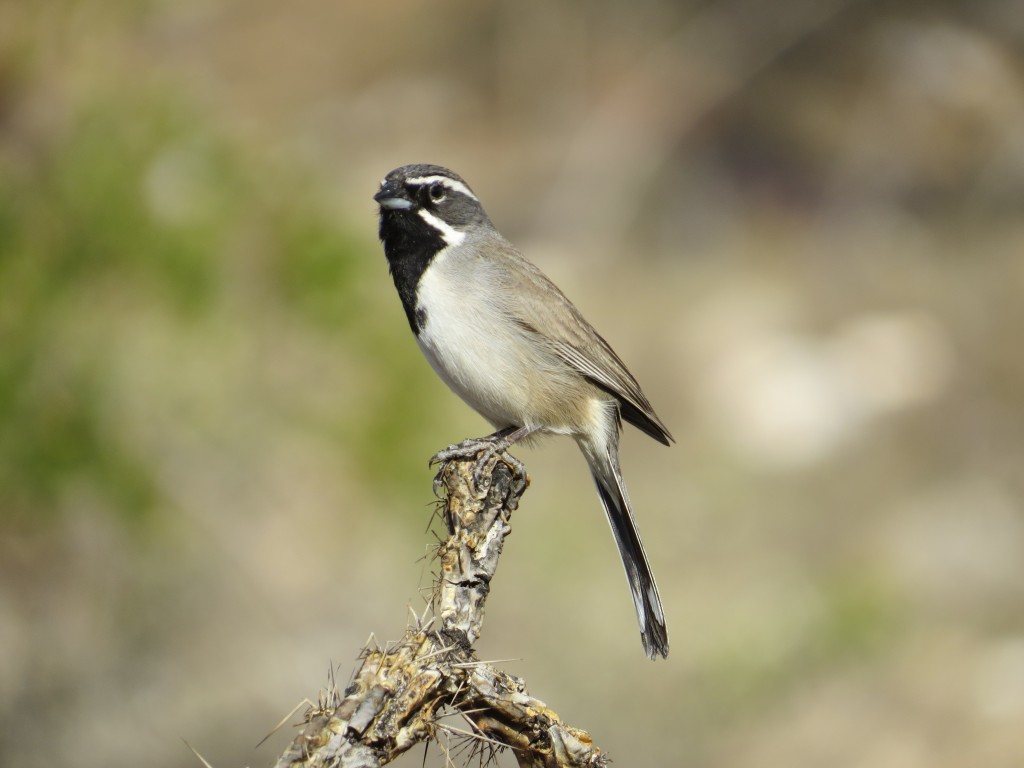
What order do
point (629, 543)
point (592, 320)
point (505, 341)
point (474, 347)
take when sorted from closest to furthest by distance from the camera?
point (474, 347) → point (505, 341) → point (629, 543) → point (592, 320)

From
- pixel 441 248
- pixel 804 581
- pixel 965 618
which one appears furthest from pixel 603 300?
pixel 441 248

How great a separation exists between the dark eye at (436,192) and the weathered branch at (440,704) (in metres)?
2.59

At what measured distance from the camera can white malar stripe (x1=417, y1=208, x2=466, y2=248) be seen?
595 centimetres

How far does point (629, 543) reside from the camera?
5922mm

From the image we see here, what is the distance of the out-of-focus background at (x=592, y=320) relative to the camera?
28.7 ft

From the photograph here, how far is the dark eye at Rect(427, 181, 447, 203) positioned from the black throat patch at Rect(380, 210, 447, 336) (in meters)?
0.15

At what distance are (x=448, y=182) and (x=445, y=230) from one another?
25 cm

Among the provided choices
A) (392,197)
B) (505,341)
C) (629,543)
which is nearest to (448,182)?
(392,197)

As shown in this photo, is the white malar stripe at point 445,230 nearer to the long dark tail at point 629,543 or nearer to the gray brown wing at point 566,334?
the gray brown wing at point 566,334

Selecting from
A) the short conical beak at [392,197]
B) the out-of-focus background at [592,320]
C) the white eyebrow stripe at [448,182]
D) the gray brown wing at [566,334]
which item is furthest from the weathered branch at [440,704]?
the out-of-focus background at [592,320]

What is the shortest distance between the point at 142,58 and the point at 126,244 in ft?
10.2

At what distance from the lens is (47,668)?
8594 millimetres

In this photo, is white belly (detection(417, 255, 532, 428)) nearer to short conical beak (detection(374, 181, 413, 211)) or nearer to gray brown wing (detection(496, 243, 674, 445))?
gray brown wing (detection(496, 243, 674, 445))

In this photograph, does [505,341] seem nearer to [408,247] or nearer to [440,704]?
[408,247]
